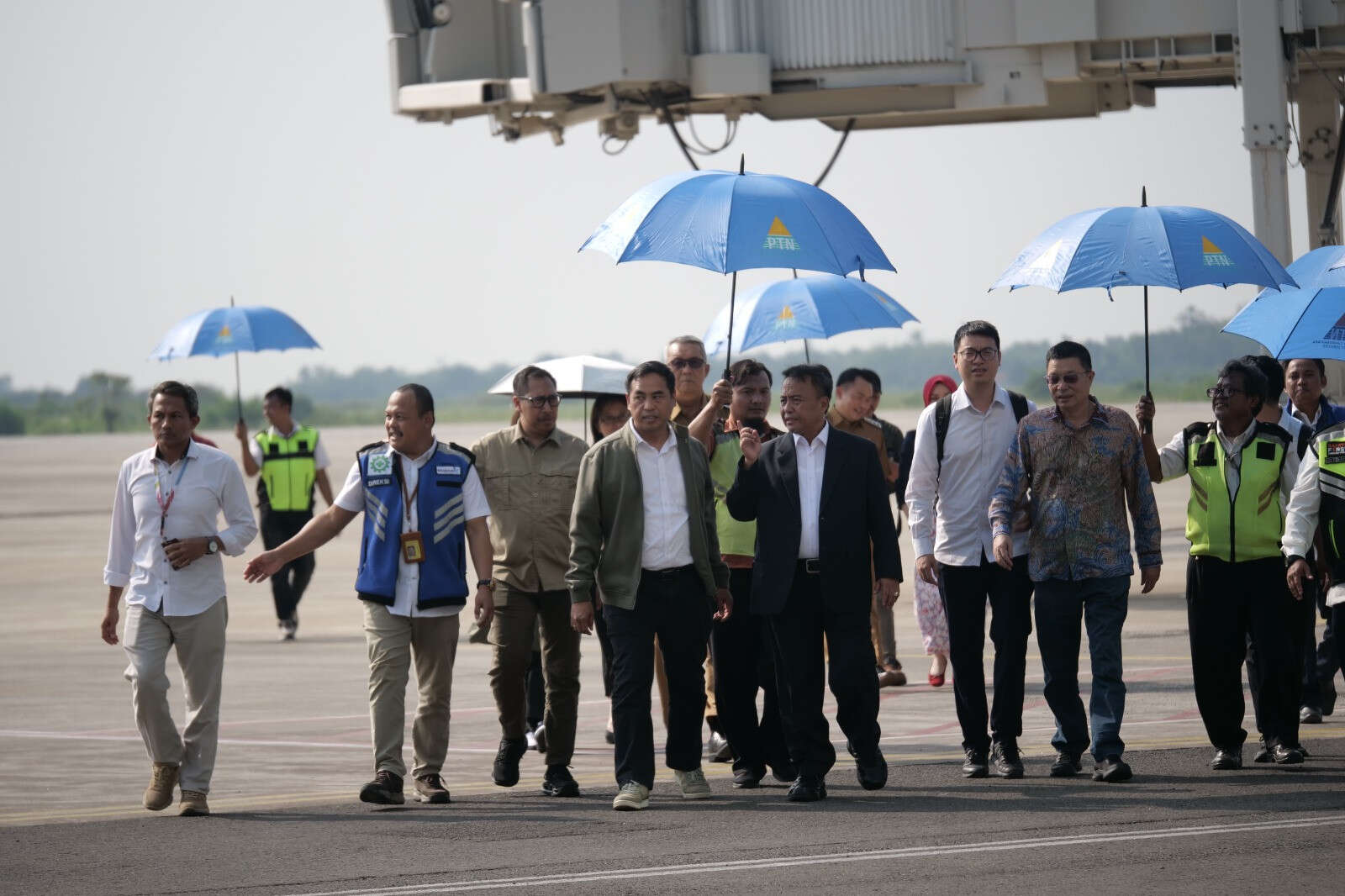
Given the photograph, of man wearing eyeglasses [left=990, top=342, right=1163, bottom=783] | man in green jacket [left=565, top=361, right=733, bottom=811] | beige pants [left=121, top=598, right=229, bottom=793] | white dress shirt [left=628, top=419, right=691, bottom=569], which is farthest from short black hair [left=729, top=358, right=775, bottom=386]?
beige pants [left=121, top=598, right=229, bottom=793]

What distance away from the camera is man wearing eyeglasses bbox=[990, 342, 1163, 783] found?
957 cm

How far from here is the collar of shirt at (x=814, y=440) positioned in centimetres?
967

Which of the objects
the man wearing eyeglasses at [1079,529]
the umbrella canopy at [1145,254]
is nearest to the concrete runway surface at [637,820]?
the man wearing eyeglasses at [1079,529]

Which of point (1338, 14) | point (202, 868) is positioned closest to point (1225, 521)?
point (202, 868)

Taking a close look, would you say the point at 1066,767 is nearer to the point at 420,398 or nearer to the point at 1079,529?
the point at 1079,529

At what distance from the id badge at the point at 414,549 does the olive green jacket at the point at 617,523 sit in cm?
78

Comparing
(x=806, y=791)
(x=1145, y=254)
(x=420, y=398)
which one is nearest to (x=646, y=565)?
(x=806, y=791)

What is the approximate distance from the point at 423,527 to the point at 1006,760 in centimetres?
319

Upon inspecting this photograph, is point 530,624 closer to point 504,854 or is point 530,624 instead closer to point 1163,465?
point 504,854

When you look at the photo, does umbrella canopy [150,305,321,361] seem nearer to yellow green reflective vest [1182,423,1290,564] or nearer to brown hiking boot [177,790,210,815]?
brown hiking boot [177,790,210,815]

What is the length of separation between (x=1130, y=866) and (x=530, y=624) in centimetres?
385

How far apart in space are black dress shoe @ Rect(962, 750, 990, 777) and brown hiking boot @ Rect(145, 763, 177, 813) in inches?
158

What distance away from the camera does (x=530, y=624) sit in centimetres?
1030

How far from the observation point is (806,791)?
938cm
